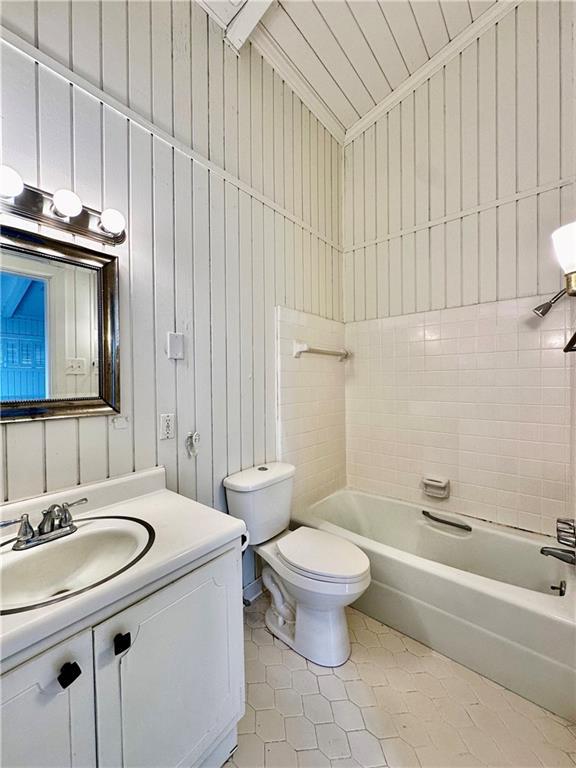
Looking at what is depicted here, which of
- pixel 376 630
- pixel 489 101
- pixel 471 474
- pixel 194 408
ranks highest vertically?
pixel 489 101

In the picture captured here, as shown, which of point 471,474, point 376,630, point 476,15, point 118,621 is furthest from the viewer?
point 471,474

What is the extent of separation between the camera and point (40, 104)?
105 cm

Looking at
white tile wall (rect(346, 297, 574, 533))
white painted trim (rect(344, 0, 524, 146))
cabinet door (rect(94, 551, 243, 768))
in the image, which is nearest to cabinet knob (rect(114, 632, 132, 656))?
cabinet door (rect(94, 551, 243, 768))

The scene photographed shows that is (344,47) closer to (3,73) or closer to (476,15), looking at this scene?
(476,15)

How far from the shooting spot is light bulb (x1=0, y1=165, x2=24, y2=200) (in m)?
0.93

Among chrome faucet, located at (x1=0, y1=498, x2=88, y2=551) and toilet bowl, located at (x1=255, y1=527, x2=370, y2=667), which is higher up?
chrome faucet, located at (x1=0, y1=498, x2=88, y2=551)

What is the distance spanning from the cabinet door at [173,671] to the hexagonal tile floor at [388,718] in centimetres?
27

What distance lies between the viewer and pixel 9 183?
94 centimetres

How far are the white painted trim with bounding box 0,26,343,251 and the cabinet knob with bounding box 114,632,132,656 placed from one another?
1.74 meters

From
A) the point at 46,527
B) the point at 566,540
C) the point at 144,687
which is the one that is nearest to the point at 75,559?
the point at 46,527

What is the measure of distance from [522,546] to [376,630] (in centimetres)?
88

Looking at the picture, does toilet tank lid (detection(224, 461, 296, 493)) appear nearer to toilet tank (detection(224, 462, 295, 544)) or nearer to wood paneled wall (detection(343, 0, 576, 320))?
toilet tank (detection(224, 462, 295, 544))

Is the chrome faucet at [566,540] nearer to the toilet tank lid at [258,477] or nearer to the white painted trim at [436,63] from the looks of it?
the toilet tank lid at [258,477]

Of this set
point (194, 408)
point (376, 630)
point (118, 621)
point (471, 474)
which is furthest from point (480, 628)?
point (194, 408)
